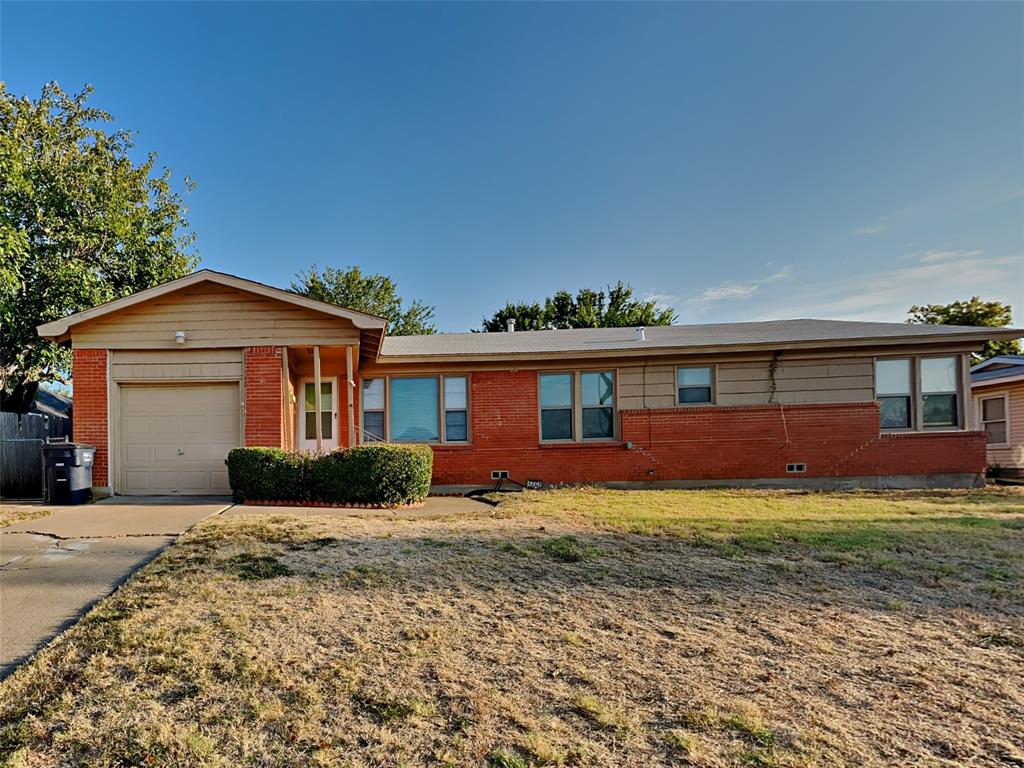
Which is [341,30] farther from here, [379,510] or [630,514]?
[630,514]

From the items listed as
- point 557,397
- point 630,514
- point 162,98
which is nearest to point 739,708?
point 630,514

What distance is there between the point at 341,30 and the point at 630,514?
12279mm

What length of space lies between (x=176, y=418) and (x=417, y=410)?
479cm

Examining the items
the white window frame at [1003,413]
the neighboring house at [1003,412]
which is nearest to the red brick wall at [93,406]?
the neighboring house at [1003,412]

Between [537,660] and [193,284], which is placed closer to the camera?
[537,660]

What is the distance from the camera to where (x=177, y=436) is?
9.45 meters

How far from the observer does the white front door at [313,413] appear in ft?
38.8

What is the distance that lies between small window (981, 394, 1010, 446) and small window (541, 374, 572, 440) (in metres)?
12.9

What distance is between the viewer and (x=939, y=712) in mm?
2395

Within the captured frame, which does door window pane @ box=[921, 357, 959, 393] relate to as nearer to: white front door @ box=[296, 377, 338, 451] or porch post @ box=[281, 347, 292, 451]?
white front door @ box=[296, 377, 338, 451]

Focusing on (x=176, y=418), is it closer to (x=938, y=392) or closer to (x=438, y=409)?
(x=438, y=409)

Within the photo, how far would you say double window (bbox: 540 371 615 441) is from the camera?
11711 millimetres

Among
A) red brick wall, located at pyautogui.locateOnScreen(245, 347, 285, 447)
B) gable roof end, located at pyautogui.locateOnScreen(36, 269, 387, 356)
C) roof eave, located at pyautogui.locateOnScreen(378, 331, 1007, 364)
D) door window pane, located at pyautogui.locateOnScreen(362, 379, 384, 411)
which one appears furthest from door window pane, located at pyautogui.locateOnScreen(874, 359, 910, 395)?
red brick wall, located at pyautogui.locateOnScreen(245, 347, 285, 447)

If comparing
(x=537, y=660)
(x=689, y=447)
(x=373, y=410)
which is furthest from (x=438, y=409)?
(x=537, y=660)
